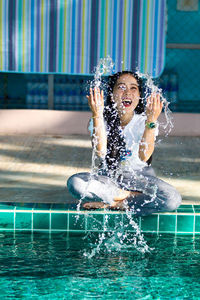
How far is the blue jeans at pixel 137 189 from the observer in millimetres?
4117

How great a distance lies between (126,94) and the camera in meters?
4.08

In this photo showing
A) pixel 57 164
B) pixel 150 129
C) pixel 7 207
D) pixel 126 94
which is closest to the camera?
pixel 150 129

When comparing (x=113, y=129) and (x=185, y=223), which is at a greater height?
(x=113, y=129)

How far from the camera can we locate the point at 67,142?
24.1ft

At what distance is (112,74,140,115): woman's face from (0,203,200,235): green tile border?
679 mm

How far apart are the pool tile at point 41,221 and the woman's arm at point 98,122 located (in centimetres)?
54

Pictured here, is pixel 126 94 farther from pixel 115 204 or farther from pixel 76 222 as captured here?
pixel 76 222

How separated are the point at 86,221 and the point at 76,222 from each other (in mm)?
65

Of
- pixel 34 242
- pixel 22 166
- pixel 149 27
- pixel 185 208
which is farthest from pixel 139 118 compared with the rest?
pixel 149 27

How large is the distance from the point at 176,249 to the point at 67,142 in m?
3.60

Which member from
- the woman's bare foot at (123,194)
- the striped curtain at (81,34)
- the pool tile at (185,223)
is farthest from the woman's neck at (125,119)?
the striped curtain at (81,34)

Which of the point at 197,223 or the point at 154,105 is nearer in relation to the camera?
the point at 154,105

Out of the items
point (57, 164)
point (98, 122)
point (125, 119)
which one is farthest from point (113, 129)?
point (57, 164)

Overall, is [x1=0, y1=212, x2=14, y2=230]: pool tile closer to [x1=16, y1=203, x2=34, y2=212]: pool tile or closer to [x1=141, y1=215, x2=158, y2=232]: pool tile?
[x1=16, y1=203, x2=34, y2=212]: pool tile
